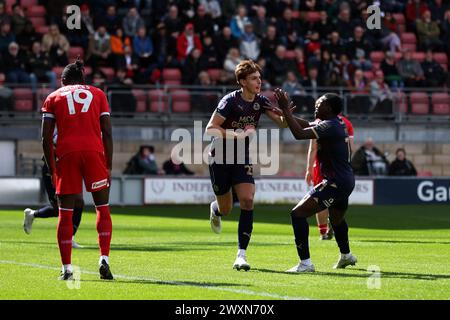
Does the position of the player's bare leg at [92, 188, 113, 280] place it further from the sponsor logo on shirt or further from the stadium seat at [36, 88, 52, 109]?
the stadium seat at [36, 88, 52, 109]

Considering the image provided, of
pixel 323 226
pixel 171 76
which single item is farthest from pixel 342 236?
pixel 171 76

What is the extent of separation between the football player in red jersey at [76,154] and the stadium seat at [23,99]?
18885mm

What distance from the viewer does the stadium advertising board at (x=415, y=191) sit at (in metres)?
31.7

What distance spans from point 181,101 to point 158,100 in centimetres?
64

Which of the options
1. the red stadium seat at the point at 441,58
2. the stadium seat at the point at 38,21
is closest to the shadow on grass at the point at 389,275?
the stadium seat at the point at 38,21

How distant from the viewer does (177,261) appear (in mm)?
14539

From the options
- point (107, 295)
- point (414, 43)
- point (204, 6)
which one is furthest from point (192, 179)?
point (107, 295)

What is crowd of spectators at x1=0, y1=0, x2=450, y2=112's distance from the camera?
3238cm

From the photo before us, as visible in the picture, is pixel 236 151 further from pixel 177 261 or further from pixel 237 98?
pixel 177 261

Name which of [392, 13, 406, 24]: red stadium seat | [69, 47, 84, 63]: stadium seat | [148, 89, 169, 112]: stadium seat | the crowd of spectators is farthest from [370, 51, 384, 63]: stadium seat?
[69, 47, 84, 63]: stadium seat

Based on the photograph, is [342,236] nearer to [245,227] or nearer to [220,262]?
[245,227]

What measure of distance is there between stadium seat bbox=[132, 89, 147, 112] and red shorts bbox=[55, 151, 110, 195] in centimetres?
1970

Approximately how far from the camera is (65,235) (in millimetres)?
11945
